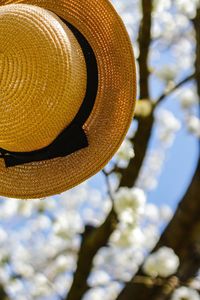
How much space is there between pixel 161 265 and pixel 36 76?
207 centimetres

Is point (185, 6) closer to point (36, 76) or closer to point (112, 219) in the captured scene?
point (112, 219)

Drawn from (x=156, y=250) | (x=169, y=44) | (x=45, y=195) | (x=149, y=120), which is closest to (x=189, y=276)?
(x=156, y=250)

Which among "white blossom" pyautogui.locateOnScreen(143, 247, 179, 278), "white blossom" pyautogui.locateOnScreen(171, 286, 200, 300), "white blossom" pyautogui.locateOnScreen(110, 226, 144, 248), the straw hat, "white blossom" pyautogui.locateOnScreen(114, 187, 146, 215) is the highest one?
the straw hat

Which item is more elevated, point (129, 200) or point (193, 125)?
point (129, 200)

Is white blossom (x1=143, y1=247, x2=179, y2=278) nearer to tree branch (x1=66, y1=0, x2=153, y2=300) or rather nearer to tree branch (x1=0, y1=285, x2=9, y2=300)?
tree branch (x1=66, y1=0, x2=153, y2=300)

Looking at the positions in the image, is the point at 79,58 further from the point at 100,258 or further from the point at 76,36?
the point at 100,258

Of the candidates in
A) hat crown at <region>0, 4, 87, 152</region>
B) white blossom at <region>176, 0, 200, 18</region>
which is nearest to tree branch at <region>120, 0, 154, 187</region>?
white blossom at <region>176, 0, 200, 18</region>

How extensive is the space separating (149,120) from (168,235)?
2.37 ft

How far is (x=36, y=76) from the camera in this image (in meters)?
1.21

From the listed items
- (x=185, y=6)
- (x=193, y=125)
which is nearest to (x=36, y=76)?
(x=185, y=6)

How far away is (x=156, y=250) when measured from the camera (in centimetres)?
313

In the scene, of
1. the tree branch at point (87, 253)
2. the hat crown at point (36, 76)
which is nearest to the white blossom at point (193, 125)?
the tree branch at point (87, 253)

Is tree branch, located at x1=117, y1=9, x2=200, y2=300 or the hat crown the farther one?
tree branch, located at x1=117, y1=9, x2=200, y2=300

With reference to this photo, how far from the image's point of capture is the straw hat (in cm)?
122
